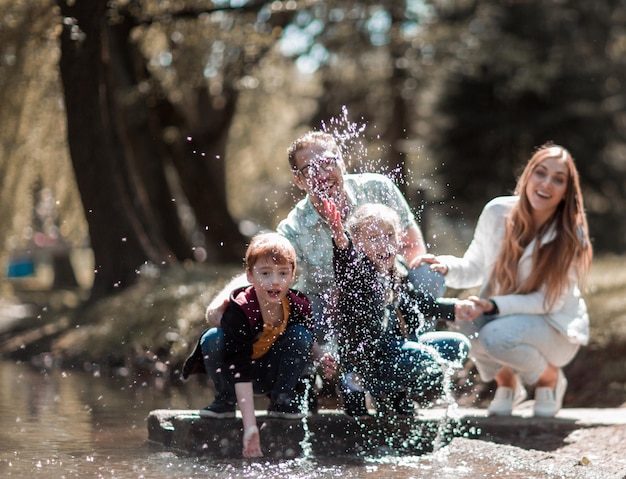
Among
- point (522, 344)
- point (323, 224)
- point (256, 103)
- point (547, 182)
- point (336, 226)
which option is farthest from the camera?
point (256, 103)

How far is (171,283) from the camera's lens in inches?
464

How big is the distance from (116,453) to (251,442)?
75cm

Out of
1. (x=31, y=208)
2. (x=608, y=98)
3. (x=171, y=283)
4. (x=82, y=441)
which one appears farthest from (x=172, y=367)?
(x=608, y=98)

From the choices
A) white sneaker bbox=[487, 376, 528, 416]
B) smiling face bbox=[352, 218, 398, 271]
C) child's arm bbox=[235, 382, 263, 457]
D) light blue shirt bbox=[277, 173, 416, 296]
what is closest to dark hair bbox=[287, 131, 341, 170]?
light blue shirt bbox=[277, 173, 416, 296]

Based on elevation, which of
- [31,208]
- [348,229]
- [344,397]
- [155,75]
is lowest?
[344,397]

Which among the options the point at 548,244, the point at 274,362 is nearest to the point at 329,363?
the point at 274,362

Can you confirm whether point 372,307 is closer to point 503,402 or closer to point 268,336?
point 268,336

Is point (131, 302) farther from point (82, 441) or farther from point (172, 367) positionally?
point (82, 441)

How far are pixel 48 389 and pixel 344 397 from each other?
11.3 feet

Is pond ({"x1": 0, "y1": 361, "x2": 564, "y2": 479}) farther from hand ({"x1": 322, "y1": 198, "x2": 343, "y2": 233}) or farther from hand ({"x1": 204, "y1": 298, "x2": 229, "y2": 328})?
hand ({"x1": 322, "y1": 198, "x2": 343, "y2": 233})

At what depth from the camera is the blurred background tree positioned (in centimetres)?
1286

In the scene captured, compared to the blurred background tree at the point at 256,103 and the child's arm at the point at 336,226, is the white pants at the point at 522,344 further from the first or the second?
the blurred background tree at the point at 256,103

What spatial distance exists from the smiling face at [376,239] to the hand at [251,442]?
969 mm

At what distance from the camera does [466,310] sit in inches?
221
